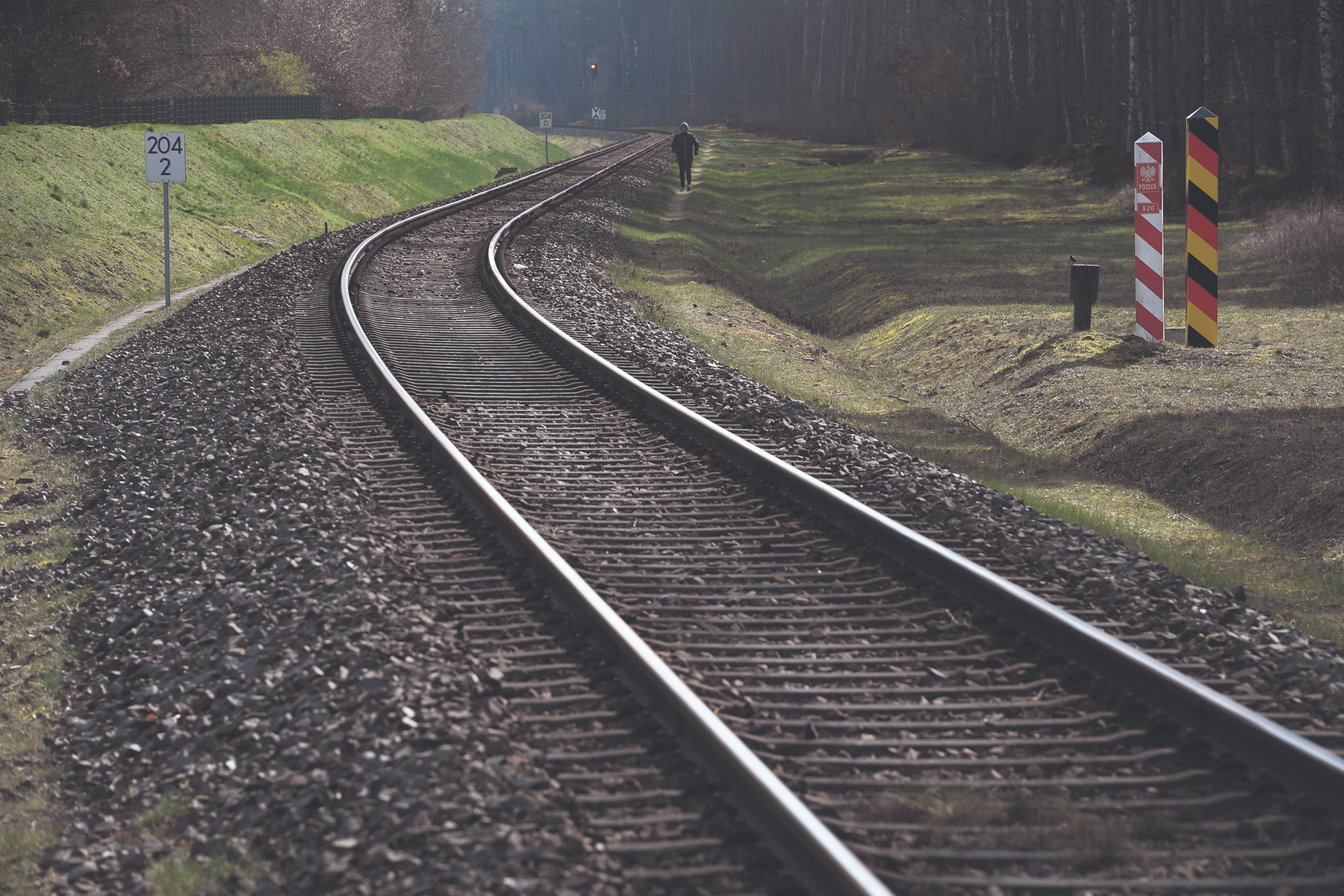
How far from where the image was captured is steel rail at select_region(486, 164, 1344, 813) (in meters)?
4.05

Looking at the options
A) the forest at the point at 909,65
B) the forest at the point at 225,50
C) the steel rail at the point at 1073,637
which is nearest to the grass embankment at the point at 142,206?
the forest at the point at 225,50

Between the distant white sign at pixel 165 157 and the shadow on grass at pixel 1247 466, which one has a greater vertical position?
the distant white sign at pixel 165 157

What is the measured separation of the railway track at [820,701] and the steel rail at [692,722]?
12 millimetres

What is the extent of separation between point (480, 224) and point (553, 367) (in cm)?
1532

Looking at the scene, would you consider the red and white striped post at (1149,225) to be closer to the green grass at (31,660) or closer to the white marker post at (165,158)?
the green grass at (31,660)

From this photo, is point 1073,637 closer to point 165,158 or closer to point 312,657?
point 312,657

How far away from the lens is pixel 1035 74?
5200 centimetres

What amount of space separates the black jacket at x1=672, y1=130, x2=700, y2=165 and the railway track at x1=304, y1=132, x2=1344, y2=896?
27.0 m

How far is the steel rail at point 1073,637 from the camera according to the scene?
4.05 meters

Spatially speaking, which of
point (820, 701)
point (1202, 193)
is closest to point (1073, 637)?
point (820, 701)

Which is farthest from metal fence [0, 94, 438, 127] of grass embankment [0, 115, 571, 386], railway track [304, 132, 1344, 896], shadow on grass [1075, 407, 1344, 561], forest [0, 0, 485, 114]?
shadow on grass [1075, 407, 1344, 561]

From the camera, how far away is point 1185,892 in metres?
3.57

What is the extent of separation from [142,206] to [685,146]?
1505cm

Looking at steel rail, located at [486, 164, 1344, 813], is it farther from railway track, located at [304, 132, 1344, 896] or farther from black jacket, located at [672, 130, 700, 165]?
black jacket, located at [672, 130, 700, 165]
